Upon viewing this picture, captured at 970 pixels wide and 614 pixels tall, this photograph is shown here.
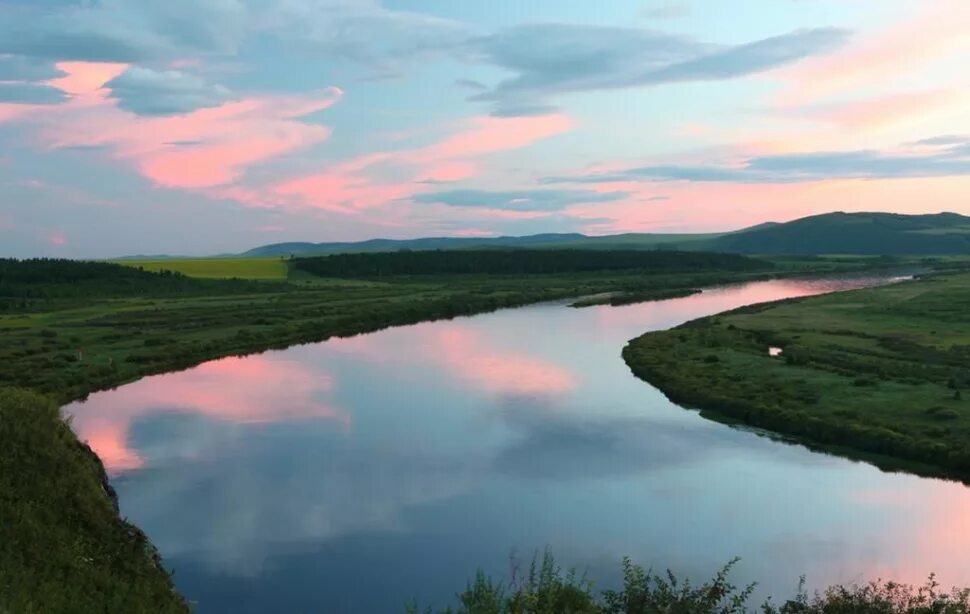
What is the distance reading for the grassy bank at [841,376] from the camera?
26328 mm

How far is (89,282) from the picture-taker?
95125 millimetres

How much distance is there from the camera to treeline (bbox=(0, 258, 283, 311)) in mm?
86875

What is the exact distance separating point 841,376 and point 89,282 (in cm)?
8738

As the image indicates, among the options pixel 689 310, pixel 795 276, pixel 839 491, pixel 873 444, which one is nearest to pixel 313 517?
pixel 839 491

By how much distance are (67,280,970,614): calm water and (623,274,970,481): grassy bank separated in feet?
4.98

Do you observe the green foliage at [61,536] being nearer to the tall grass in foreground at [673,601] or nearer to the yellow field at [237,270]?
the tall grass in foreground at [673,601]

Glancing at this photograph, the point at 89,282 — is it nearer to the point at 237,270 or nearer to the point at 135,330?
the point at 237,270

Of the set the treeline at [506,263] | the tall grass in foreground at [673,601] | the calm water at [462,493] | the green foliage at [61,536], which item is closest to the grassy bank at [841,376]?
the calm water at [462,493]

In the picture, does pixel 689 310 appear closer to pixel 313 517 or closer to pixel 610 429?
pixel 610 429

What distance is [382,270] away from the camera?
5566 inches

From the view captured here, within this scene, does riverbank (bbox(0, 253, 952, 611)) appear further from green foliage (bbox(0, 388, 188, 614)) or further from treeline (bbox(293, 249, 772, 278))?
treeline (bbox(293, 249, 772, 278))

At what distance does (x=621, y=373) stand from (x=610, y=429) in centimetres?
1223

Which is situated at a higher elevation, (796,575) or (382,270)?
(382,270)

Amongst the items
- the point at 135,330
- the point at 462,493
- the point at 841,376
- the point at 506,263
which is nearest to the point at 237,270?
the point at 506,263
